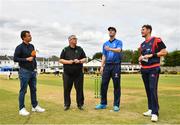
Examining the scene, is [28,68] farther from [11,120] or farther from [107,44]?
[107,44]

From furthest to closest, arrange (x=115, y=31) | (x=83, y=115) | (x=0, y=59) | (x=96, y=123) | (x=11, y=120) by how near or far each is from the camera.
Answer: (x=0, y=59) → (x=115, y=31) → (x=83, y=115) → (x=11, y=120) → (x=96, y=123)

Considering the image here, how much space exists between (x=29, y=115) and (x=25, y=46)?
6.00ft

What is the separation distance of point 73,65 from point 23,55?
1.44m

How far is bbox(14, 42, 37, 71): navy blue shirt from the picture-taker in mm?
8859

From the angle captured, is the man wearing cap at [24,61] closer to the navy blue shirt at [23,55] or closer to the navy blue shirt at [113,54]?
the navy blue shirt at [23,55]

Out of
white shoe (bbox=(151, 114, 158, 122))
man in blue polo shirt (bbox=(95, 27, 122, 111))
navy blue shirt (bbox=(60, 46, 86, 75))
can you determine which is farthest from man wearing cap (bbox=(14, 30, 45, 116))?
white shoe (bbox=(151, 114, 158, 122))

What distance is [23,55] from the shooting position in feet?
29.3

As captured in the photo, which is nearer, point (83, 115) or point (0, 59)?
point (83, 115)

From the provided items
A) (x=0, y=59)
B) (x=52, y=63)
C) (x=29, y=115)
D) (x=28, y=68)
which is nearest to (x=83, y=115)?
(x=29, y=115)

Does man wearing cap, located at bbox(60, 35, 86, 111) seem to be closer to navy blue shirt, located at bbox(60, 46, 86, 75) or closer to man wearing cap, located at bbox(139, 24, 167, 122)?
navy blue shirt, located at bbox(60, 46, 86, 75)

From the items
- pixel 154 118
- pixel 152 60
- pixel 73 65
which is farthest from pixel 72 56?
pixel 154 118

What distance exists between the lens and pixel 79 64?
9.55m

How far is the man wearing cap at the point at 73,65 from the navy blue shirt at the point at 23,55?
0.97 meters

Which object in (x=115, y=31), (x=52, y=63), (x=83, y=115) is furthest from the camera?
(x=52, y=63)
